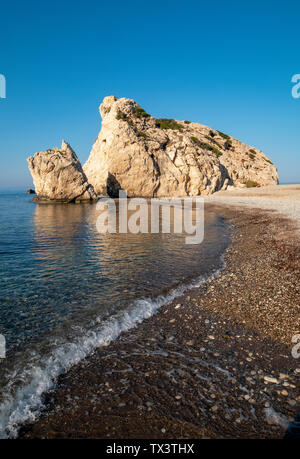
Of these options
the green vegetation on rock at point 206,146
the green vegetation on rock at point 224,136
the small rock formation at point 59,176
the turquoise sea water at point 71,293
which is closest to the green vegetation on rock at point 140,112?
the green vegetation on rock at point 206,146

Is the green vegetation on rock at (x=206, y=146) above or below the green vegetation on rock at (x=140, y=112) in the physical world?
below

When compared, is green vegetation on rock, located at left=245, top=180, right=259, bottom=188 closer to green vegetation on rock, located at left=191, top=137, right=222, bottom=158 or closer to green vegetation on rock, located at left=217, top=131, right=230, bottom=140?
green vegetation on rock, located at left=191, top=137, right=222, bottom=158

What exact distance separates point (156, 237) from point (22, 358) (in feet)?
43.5

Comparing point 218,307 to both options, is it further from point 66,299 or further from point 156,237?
point 156,237

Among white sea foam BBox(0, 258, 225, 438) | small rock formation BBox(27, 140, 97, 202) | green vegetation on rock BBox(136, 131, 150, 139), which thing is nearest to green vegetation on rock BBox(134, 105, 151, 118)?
green vegetation on rock BBox(136, 131, 150, 139)

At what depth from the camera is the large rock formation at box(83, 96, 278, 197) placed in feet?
193

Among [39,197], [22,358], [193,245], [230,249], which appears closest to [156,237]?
[193,245]

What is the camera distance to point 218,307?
24.1 ft

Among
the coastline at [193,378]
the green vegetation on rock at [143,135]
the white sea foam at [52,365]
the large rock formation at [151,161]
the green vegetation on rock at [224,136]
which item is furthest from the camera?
the green vegetation on rock at [224,136]

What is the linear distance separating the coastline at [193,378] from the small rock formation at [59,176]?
45099 millimetres

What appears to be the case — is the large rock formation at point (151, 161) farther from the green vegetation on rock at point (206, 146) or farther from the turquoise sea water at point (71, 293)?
the turquoise sea water at point (71, 293)

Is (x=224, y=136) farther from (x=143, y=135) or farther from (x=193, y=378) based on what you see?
(x=193, y=378)

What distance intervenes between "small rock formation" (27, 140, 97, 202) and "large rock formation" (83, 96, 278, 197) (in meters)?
9.98

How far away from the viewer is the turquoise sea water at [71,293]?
4.91 meters
